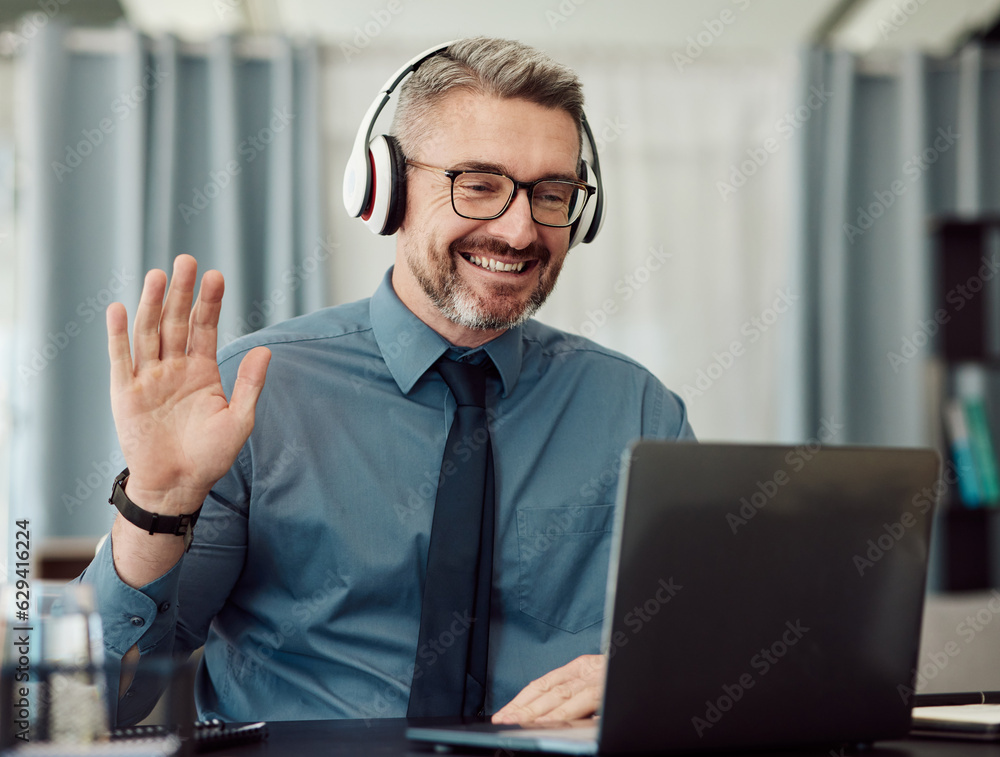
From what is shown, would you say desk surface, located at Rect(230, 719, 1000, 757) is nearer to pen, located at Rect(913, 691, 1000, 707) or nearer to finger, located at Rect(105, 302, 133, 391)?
pen, located at Rect(913, 691, 1000, 707)

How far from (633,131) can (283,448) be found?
98.1 inches

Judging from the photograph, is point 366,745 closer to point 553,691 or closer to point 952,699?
point 553,691

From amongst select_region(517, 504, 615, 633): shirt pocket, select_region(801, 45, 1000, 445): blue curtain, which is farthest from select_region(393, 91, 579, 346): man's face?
select_region(801, 45, 1000, 445): blue curtain

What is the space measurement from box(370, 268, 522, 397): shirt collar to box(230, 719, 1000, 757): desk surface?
501 mm

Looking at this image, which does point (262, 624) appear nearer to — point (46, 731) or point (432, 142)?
point (46, 731)

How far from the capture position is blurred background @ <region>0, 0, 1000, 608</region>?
9.68 feet

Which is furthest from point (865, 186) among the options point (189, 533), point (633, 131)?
point (189, 533)

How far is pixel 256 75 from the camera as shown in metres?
3.10

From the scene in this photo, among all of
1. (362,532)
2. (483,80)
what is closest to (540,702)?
(362,532)

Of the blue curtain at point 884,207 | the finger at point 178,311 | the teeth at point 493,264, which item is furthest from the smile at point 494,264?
the blue curtain at point 884,207

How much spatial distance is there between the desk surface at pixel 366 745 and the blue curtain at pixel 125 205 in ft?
7.53

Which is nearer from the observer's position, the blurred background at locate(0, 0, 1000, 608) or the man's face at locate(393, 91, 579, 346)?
the man's face at locate(393, 91, 579, 346)

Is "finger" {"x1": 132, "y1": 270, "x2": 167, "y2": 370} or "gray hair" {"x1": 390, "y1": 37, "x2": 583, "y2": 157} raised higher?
"gray hair" {"x1": 390, "y1": 37, "x2": 583, "y2": 157}

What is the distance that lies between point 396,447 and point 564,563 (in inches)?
10.5
